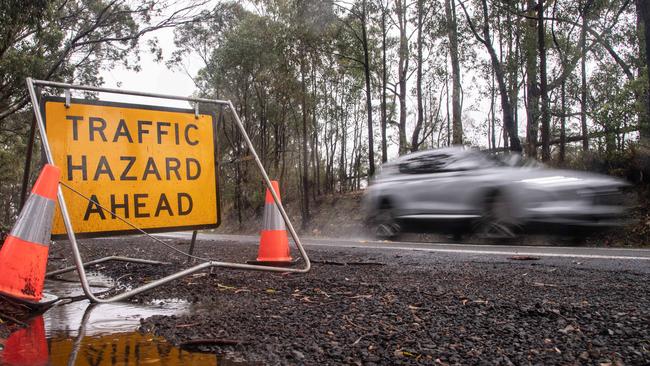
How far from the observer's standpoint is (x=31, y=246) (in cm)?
302

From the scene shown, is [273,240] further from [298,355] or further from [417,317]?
[298,355]

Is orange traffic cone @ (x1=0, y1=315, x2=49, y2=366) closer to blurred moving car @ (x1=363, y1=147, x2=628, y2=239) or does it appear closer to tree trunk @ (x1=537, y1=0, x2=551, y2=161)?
blurred moving car @ (x1=363, y1=147, x2=628, y2=239)

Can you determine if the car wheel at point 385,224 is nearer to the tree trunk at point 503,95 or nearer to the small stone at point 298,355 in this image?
the tree trunk at point 503,95

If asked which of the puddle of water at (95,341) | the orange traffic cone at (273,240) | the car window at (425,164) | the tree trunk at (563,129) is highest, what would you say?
the tree trunk at (563,129)

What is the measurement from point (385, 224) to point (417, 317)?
815 centimetres

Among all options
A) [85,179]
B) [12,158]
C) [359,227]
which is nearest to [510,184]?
[85,179]

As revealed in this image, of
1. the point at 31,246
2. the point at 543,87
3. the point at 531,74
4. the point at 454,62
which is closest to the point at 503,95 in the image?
the point at 543,87

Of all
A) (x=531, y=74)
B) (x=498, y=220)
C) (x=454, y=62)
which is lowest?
(x=498, y=220)

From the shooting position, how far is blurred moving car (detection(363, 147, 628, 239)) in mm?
8156

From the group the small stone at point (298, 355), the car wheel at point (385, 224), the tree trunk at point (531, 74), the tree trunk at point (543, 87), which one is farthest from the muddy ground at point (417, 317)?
the tree trunk at point (531, 74)

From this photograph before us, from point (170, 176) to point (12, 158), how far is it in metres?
23.2

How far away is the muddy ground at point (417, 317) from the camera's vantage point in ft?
6.73

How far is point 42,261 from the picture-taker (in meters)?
3.05

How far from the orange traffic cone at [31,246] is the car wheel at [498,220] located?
23.5 feet
